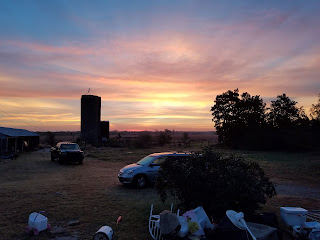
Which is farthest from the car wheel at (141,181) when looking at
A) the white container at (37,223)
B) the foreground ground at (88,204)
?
the white container at (37,223)

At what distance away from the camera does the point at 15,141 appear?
102 ft

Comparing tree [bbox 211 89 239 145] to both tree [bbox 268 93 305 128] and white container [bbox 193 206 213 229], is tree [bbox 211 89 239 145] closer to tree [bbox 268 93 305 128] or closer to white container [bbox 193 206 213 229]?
tree [bbox 268 93 305 128]

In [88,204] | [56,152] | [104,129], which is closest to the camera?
[88,204]

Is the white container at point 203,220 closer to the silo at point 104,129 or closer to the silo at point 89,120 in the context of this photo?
the silo at point 89,120

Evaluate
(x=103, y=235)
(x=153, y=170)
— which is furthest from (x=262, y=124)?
(x=103, y=235)

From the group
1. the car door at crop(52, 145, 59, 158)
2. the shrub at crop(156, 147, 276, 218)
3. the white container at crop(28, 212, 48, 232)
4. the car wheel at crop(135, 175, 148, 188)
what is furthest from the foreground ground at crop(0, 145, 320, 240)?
the car door at crop(52, 145, 59, 158)

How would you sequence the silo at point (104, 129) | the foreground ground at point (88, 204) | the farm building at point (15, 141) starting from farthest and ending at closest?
the silo at point (104, 129) < the farm building at point (15, 141) < the foreground ground at point (88, 204)

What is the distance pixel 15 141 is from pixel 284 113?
1436 inches

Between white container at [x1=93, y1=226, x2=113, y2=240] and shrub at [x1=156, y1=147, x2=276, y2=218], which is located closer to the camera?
white container at [x1=93, y1=226, x2=113, y2=240]

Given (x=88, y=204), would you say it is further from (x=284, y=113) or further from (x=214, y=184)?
(x=284, y=113)

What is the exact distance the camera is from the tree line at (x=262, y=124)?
35094 mm

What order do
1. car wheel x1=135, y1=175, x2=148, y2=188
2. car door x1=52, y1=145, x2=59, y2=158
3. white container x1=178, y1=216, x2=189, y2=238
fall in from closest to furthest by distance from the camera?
white container x1=178, y1=216, x2=189, y2=238 < car wheel x1=135, y1=175, x2=148, y2=188 < car door x1=52, y1=145, x2=59, y2=158

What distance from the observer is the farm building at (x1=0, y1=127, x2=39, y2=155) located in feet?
90.8

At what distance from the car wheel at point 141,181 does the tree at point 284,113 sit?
32762 mm
